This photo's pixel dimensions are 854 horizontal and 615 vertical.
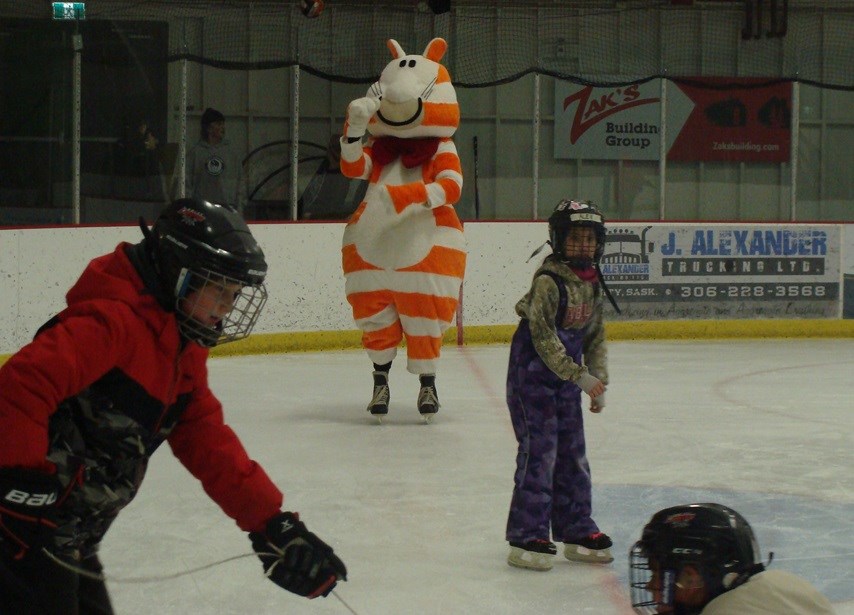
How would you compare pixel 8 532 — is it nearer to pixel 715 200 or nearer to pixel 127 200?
pixel 127 200

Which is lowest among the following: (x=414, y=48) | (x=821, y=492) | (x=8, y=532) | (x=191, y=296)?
(x=821, y=492)

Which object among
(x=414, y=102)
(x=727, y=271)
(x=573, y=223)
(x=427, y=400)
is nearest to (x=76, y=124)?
(x=414, y=102)

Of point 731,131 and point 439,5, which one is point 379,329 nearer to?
point 439,5

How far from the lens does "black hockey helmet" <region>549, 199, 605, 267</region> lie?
365 centimetres

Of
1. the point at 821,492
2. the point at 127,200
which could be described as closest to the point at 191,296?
the point at 821,492

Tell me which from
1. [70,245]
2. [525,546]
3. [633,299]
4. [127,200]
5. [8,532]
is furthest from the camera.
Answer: [633,299]

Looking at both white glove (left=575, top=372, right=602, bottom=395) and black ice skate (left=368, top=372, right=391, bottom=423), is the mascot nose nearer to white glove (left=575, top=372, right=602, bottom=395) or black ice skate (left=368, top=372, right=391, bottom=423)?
black ice skate (left=368, top=372, right=391, bottom=423)

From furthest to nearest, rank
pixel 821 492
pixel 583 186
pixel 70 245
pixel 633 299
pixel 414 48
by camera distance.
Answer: pixel 583 186
pixel 414 48
pixel 633 299
pixel 70 245
pixel 821 492

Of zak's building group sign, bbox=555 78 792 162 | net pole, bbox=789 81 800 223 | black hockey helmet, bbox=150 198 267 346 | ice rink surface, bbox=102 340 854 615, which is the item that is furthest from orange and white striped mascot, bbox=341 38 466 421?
zak's building group sign, bbox=555 78 792 162

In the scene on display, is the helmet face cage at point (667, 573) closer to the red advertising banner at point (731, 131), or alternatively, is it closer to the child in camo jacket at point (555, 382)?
the child in camo jacket at point (555, 382)

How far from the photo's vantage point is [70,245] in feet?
24.3

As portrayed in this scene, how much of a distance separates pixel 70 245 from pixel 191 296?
18.4ft

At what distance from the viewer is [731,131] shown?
544 inches

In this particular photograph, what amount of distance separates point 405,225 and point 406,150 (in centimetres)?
37
